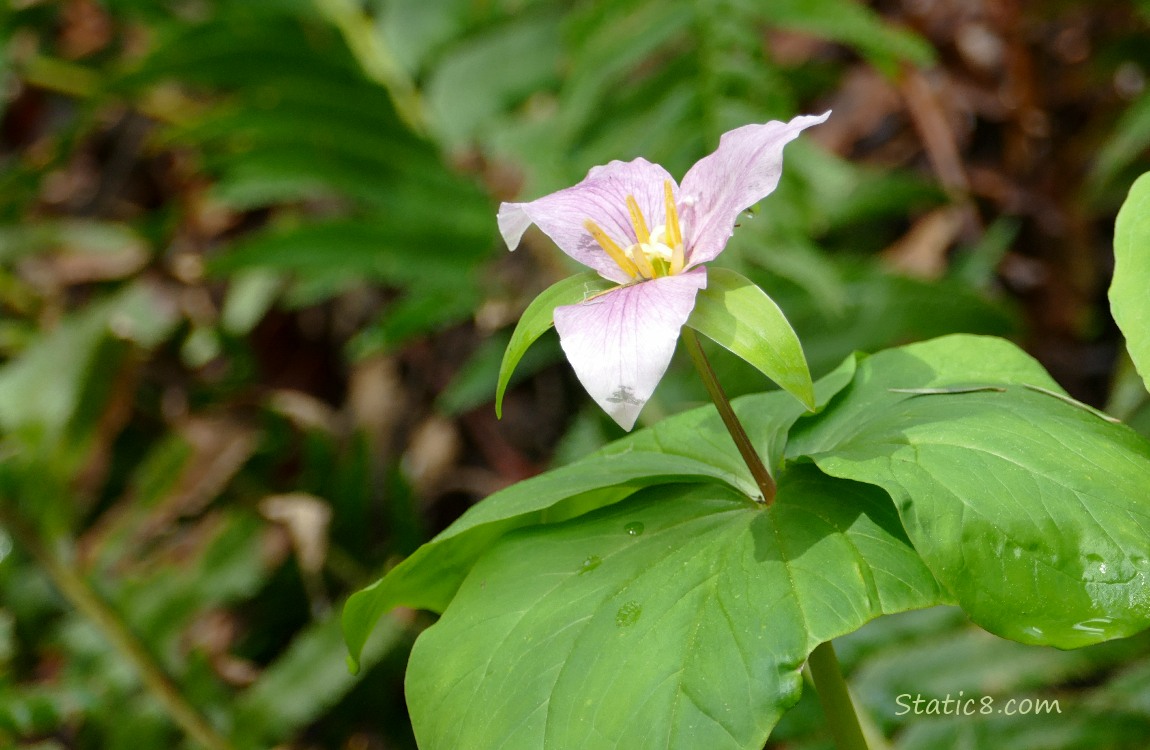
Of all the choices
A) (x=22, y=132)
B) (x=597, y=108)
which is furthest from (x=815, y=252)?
(x=22, y=132)

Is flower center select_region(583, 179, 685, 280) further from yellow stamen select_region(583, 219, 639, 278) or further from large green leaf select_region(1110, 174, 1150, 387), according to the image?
large green leaf select_region(1110, 174, 1150, 387)

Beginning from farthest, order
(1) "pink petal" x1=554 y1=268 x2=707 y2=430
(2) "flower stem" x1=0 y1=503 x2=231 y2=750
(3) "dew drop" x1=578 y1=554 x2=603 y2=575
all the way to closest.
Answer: (2) "flower stem" x1=0 y1=503 x2=231 y2=750, (3) "dew drop" x1=578 y1=554 x2=603 y2=575, (1) "pink petal" x1=554 y1=268 x2=707 y2=430

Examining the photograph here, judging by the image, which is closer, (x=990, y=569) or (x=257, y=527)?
(x=990, y=569)

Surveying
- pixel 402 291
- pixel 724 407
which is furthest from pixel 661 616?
pixel 402 291

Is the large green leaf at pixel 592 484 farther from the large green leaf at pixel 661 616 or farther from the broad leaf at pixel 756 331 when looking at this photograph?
the broad leaf at pixel 756 331

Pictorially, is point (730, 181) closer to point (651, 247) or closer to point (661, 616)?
point (651, 247)

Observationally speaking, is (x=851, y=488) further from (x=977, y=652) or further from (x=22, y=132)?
(x=22, y=132)

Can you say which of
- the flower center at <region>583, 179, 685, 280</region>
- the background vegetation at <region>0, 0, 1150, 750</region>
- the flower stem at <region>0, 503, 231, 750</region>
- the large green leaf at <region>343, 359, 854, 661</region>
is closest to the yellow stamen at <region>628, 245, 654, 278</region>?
the flower center at <region>583, 179, 685, 280</region>
